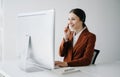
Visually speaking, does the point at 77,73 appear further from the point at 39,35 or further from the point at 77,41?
the point at 77,41

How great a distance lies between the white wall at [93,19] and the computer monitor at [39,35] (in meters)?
1.79

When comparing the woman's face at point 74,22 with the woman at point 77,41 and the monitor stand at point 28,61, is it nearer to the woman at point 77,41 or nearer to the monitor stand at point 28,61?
the woman at point 77,41

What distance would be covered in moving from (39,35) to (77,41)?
2.96 feet

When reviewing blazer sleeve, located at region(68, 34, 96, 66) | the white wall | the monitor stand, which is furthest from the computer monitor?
the white wall

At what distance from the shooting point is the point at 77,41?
258 centimetres

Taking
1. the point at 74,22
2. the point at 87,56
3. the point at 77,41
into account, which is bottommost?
the point at 87,56

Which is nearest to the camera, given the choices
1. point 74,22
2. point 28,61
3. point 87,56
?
point 28,61

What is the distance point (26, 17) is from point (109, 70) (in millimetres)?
925

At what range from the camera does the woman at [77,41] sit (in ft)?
8.08

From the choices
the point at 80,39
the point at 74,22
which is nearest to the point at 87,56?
the point at 80,39

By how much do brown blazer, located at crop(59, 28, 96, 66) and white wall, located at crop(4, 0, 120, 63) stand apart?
145cm

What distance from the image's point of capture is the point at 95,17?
4438mm

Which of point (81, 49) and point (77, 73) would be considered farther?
point (81, 49)

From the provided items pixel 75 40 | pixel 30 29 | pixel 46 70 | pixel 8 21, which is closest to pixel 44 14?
pixel 30 29
